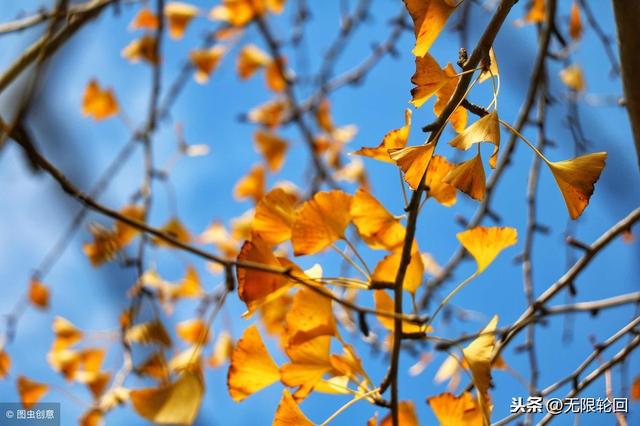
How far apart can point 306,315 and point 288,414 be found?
84 millimetres

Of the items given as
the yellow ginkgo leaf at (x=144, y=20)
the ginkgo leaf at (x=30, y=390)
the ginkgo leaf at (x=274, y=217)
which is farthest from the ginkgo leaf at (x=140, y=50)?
the ginkgo leaf at (x=274, y=217)

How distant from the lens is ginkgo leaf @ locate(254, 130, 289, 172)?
1925 millimetres

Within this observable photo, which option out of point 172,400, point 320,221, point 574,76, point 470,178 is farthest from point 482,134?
point 574,76

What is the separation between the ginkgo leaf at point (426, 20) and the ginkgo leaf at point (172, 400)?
280 mm

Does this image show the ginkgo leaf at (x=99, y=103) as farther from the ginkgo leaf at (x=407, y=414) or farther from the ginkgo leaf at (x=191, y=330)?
the ginkgo leaf at (x=407, y=414)

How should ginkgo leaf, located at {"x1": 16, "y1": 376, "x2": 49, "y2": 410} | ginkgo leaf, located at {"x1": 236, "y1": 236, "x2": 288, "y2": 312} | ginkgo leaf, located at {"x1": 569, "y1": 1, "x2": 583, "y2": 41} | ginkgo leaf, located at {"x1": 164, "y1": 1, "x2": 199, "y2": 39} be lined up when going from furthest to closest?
ginkgo leaf, located at {"x1": 164, "y1": 1, "x2": 199, "y2": 39}
ginkgo leaf, located at {"x1": 569, "y1": 1, "x2": 583, "y2": 41}
ginkgo leaf, located at {"x1": 16, "y1": 376, "x2": 49, "y2": 410}
ginkgo leaf, located at {"x1": 236, "y1": 236, "x2": 288, "y2": 312}

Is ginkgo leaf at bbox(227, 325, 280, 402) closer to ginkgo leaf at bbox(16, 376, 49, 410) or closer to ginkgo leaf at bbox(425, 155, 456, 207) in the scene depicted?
ginkgo leaf at bbox(425, 155, 456, 207)

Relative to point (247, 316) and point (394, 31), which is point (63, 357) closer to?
point (394, 31)

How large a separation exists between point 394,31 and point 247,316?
3.99 feet

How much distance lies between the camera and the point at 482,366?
553 mm

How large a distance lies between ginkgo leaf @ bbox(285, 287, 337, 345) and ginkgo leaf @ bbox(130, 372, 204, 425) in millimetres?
120

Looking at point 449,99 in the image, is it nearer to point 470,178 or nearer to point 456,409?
point 470,178

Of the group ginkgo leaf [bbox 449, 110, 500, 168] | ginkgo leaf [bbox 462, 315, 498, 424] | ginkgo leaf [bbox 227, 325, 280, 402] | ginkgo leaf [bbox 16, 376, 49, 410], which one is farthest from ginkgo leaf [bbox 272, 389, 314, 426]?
ginkgo leaf [bbox 16, 376, 49, 410]

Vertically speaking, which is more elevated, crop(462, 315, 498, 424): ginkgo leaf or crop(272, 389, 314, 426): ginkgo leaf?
crop(462, 315, 498, 424): ginkgo leaf
